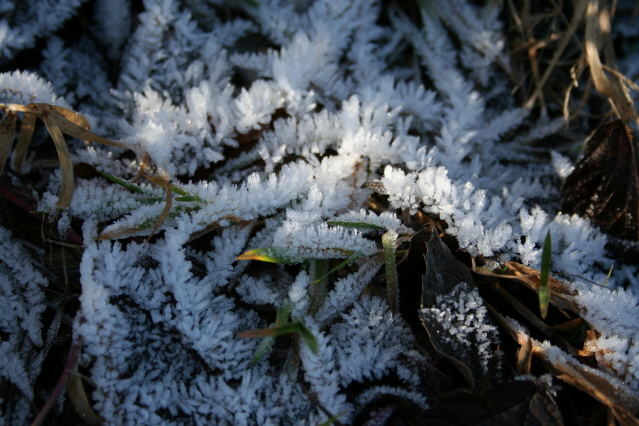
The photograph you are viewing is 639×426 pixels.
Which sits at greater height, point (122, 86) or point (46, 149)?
point (122, 86)

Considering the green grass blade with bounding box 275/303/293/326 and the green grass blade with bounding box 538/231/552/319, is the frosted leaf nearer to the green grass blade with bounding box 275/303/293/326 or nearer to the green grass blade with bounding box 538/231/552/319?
the green grass blade with bounding box 275/303/293/326

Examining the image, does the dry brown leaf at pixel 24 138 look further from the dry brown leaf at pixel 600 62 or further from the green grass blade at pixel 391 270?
the dry brown leaf at pixel 600 62

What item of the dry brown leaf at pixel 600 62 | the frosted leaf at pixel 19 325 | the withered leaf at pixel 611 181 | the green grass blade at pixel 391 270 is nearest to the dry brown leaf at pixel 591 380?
the green grass blade at pixel 391 270

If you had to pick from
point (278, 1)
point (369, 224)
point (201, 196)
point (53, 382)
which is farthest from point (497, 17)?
point (53, 382)

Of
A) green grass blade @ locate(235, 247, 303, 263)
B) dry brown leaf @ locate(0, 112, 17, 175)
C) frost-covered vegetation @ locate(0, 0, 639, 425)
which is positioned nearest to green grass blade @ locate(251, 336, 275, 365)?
frost-covered vegetation @ locate(0, 0, 639, 425)

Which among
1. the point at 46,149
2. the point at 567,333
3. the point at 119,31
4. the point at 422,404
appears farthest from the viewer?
the point at 119,31

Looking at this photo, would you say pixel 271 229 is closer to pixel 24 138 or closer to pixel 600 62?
pixel 24 138

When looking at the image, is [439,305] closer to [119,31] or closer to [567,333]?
[567,333]
